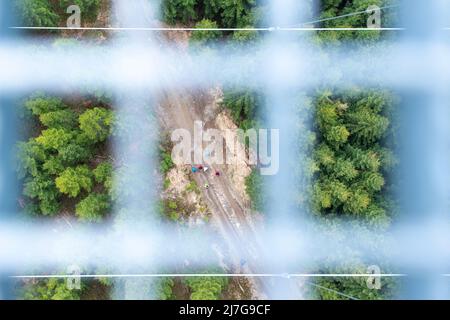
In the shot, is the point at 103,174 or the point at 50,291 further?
the point at 103,174

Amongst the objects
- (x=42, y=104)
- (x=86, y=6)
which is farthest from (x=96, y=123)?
(x=86, y=6)

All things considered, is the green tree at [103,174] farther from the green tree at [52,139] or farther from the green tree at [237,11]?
the green tree at [237,11]

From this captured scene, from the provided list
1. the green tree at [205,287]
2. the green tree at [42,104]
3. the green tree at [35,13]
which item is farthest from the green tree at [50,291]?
the green tree at [35,13]

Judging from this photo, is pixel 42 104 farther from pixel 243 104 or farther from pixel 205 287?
pixel 205 287

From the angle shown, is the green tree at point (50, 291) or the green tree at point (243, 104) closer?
the green tree at point (50, 291)

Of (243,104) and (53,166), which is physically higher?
(243,104)
